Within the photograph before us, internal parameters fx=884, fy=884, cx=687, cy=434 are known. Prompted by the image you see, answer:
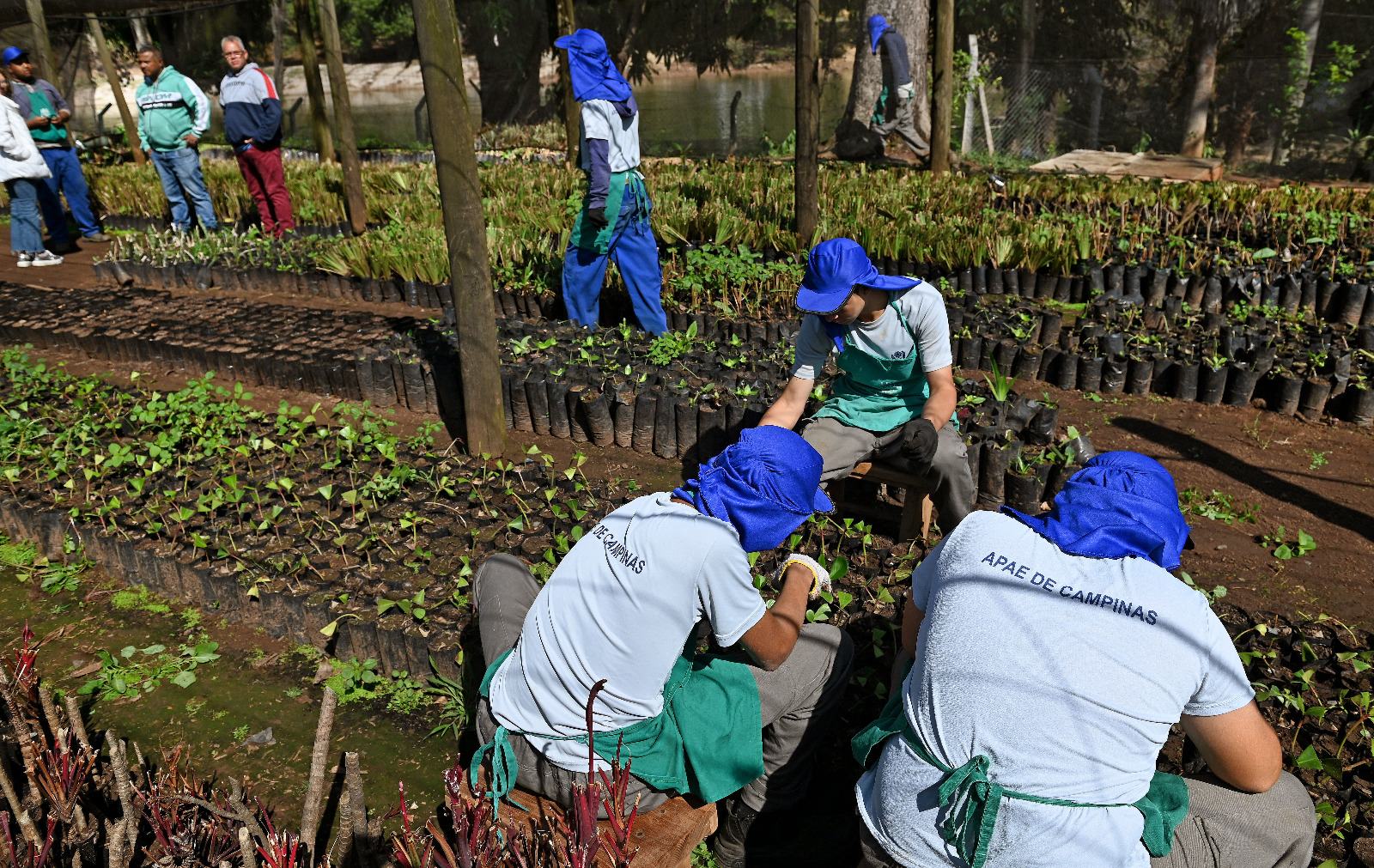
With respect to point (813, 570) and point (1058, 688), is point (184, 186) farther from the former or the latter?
point (1058, 688)

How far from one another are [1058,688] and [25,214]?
29.9ft

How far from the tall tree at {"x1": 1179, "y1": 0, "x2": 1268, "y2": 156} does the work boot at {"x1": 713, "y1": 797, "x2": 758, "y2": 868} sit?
1394 cm

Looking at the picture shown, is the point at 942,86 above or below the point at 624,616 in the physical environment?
above

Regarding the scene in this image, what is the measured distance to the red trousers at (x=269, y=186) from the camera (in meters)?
7.60

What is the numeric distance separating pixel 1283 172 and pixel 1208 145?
177 centimetres

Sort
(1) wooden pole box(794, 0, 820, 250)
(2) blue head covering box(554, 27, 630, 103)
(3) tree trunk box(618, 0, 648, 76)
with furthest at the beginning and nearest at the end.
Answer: (3) tree trunk box(618, 0, 648, 76) < (1) wooden pole box(794, 0, 820, 250) < (2) blue head covering box(554, 27, 630, 103)

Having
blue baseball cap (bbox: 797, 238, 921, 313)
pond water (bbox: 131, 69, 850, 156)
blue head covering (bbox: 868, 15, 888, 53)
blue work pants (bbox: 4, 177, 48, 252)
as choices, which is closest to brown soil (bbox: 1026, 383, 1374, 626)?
blue baseball cap (bbox: 797, 238, 921, 313)

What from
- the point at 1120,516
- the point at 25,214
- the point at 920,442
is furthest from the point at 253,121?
the point at 1120,516

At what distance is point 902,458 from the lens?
3156 mm

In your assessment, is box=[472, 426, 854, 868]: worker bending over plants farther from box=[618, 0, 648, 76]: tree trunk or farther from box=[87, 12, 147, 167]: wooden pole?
box=[618, 0, 648, 76]: tree trunk

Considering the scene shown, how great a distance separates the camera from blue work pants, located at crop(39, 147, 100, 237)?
8070 millimetres

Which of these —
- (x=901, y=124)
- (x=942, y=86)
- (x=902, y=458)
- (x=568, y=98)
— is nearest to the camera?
(x=902, y=458)

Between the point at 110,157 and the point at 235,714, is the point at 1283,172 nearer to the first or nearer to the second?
the point at 235,714

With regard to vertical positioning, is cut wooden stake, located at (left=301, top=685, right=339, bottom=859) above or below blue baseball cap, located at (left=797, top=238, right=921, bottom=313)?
below
